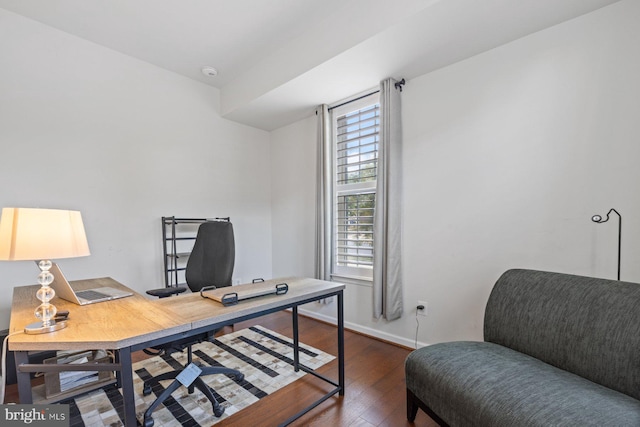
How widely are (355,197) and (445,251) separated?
3.55 ft

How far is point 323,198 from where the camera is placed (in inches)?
122

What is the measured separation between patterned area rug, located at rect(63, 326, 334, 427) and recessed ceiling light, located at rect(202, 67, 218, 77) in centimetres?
283

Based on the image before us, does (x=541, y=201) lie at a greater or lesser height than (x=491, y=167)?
lesser

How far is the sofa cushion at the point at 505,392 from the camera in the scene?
1035 millimetres

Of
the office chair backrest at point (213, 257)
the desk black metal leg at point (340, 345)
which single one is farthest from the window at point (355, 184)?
the office chair backrest at point (213, 257)

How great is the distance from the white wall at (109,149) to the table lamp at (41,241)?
5.55 feet

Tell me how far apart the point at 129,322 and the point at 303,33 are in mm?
2510

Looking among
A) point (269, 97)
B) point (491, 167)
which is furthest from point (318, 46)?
point (491, 167)

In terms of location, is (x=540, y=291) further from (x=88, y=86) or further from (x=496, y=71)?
(x=88, y=86)

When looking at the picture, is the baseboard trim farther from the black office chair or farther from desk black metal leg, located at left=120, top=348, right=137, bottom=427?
desk black metal leg, located at left=120, top=348, right=137, bottom=427

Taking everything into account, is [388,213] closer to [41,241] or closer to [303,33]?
[303,33]

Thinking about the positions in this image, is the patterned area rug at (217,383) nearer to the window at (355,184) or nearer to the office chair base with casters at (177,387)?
the office chair base with casters at (177,387)

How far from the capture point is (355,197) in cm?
307

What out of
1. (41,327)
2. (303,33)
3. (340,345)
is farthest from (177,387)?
(303,33)
